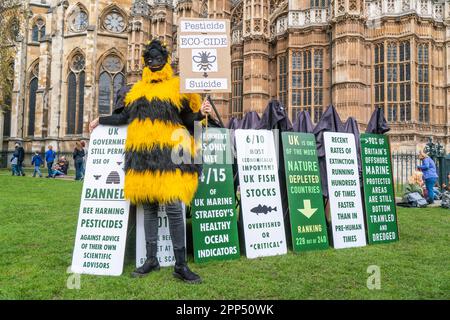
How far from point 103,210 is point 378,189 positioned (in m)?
4.41

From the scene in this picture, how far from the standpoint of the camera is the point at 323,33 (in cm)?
2095

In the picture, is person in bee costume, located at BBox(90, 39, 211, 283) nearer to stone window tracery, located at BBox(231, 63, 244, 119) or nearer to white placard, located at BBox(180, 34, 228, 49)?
white placard, located at BBox(180, 34, 228, 49)

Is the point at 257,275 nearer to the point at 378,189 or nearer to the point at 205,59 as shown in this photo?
the point at 205,59

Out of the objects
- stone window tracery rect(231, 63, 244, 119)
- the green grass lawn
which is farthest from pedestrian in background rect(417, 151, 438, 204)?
stone window tracery rect(231, 63, 244, 119)

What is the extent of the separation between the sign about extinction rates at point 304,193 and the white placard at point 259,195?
19cm

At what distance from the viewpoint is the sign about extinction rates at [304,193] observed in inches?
217

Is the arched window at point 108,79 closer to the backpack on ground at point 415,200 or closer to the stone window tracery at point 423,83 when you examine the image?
the stone window tracery at point 423,83

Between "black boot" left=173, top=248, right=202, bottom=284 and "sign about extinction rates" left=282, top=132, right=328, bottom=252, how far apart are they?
1.91 metres

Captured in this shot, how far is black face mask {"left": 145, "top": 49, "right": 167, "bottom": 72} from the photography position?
4262 millimetres

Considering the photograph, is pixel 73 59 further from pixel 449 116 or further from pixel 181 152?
pixel 181 152

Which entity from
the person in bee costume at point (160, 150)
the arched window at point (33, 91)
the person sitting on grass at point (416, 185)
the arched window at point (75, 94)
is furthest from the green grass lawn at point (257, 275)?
the arched window at point (33, 91)

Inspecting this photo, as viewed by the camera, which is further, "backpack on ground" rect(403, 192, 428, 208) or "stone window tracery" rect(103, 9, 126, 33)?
"stone window tracery" rect(103, 9, 126, 33)

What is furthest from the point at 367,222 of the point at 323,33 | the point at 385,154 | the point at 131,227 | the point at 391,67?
the point at 323,33

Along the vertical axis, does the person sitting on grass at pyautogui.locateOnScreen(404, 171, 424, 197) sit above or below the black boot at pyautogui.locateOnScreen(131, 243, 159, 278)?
above
